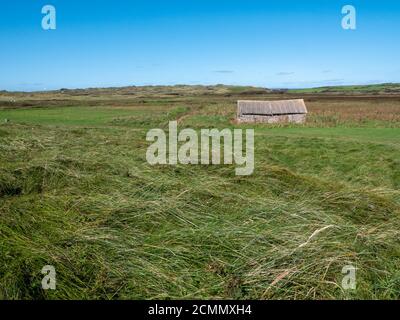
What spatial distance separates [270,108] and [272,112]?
0.50m

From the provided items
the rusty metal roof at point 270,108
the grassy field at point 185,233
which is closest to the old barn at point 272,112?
the rusty metal roof at point 270,108

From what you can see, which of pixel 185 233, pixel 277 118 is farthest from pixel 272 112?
pixel 185 233

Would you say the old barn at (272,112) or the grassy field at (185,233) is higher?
the old barn at (272,112)

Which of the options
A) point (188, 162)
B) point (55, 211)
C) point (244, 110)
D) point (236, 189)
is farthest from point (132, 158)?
point (244, 110)

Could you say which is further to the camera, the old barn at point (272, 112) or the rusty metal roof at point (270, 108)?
the rusty metal roof at point (270, 108)

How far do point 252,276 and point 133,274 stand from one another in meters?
1.07

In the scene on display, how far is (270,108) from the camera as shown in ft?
107

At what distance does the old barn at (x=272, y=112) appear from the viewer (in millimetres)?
32031

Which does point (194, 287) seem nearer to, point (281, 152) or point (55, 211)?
point (55, 211)

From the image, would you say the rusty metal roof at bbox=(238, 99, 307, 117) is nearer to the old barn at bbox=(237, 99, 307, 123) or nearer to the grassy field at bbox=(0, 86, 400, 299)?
the old barn at bbox=(237, 99, 307, 123)

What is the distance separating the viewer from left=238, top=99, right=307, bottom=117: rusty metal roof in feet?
106

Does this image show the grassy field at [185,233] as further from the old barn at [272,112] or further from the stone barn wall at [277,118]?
the old barn at [272,112]

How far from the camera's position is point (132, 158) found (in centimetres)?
827

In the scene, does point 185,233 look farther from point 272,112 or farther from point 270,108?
point 270,108
